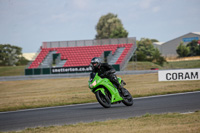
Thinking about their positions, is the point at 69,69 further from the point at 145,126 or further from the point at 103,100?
the point at 145,126

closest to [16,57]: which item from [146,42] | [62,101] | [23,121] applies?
[146,42]

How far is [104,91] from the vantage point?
1138cm

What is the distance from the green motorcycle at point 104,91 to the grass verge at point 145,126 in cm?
293

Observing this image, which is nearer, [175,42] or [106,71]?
[106,71]

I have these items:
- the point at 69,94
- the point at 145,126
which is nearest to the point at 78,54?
the point at 69,94

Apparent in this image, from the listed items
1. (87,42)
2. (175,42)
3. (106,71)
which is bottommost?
(106,71)

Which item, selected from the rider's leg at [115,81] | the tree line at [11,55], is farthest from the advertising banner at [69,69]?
the tree line at [11,55]

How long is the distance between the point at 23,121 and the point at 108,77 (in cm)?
339

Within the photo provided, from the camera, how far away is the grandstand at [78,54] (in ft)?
143

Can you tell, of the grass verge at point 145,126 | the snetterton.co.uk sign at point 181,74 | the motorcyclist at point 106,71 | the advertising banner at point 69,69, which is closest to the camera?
the grass verge at point 145,126

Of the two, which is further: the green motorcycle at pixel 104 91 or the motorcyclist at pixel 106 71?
the motorcyclist at pixel 106 71

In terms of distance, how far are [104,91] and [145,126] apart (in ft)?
14.0

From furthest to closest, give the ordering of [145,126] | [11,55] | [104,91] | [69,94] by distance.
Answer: [11,55] → [69,94] → [104,91] → [145,126]

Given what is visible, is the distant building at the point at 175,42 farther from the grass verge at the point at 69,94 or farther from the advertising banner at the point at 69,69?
the grass verge at the point at 69,94
